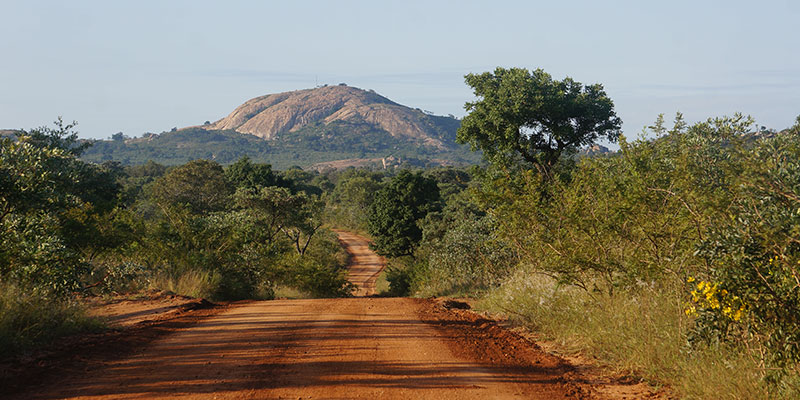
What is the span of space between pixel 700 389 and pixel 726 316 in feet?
2.44

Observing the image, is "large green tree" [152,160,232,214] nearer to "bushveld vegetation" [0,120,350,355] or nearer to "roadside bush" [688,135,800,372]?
"bushveld vegetation" [0,120,350,355]

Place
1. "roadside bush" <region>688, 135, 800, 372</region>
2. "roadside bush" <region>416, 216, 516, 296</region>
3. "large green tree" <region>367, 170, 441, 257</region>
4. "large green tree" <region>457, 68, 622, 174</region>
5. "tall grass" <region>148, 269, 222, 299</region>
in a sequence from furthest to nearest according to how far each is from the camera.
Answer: "large green tree" <region>367, 170, 441, 257</region> → "large green tree" <region>457, 68, 622, 174</region> → "roadside bush" <region>416, 216, 516, 296</region> → "tall grass" <region>148, 269, 222, 299</region> → "roadside bush" <region>688, 135, 800, 372</region>

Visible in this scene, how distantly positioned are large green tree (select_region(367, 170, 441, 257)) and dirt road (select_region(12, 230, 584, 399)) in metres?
31.4

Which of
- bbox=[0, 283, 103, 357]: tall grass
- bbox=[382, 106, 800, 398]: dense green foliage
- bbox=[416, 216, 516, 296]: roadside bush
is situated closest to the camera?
bbox=[382, 106, 800, 398]: dense green foliage

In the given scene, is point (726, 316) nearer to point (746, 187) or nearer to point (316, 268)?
point (746, 187)

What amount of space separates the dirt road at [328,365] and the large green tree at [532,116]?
13.5m

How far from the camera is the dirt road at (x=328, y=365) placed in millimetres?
5453

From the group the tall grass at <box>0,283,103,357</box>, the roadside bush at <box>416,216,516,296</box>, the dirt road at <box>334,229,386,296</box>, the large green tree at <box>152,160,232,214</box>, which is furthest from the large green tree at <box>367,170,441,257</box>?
the tall grass at <box>0,283,103,357</box>

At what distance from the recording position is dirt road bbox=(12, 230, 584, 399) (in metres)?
5.45

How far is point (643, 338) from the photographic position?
6.66 meters

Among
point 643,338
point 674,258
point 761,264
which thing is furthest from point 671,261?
point 761,264

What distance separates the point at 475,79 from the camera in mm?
23625

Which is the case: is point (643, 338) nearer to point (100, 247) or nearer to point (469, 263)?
point (100, 247)

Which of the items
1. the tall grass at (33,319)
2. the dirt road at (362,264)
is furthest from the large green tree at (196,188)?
the tall grass at (33,319)
